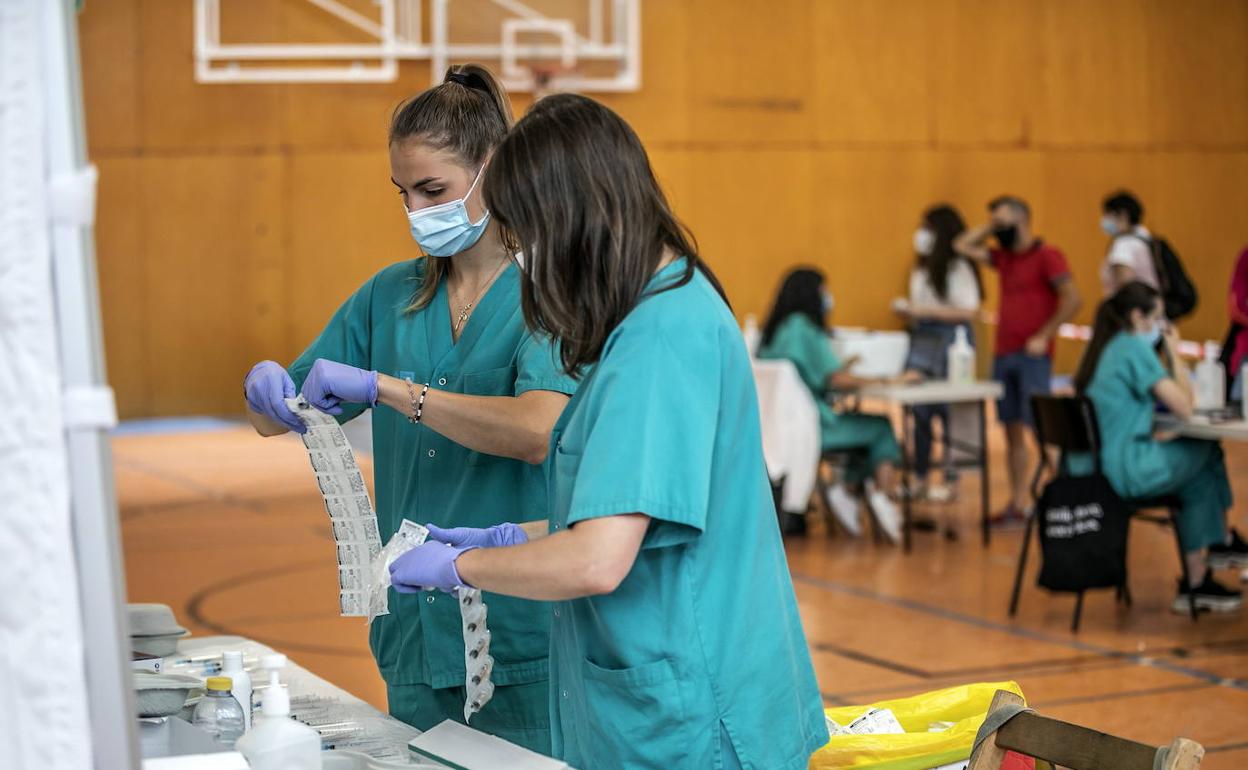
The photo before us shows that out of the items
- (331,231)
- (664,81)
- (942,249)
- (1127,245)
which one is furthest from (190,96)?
(1127,245)

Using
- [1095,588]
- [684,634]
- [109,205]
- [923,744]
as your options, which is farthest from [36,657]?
[109,205]

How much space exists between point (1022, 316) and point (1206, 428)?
104 inches

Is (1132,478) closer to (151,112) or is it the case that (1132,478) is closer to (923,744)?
(923,744)

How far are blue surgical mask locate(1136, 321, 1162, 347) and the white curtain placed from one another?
179 inches

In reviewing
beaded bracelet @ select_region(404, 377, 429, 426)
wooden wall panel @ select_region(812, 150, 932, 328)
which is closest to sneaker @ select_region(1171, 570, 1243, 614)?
beaded bracelet @ select_region(404, 377, 429, 426)

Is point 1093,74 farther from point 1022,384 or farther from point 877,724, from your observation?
point 877,724

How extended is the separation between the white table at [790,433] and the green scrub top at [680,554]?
15.6 feet

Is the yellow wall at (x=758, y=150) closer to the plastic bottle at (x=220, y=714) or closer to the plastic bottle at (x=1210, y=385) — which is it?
the plastic bottle at (x=1210, y=385)

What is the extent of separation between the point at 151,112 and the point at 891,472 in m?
5.97

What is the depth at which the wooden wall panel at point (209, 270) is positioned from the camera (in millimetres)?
10281

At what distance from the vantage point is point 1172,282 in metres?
7.05

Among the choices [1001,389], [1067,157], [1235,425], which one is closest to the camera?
[1235,425]

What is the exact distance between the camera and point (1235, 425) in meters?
4.74

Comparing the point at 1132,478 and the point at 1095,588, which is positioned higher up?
the point at 1132,478
